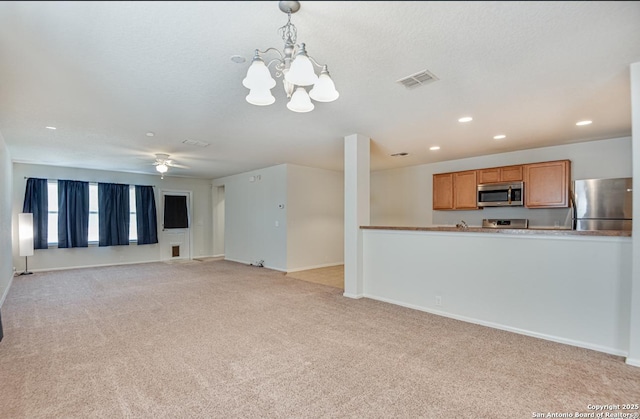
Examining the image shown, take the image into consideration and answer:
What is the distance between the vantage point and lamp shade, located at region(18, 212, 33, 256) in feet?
20.6

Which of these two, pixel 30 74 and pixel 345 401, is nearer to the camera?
pixel 345 401

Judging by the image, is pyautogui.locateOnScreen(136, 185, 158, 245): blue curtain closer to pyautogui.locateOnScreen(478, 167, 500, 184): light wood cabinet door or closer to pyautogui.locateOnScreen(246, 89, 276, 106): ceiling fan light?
pyautogui.locateOnScreen(246, 89, 276, 106): ceiling fan light

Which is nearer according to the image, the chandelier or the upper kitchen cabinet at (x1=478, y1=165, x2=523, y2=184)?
the chandelier

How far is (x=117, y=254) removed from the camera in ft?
26.2

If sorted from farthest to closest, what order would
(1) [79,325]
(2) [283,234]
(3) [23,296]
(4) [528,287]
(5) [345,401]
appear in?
(2) [283,234], (3) [23,296], (1) [79,325], (4) [528,287], (5) [345,401]

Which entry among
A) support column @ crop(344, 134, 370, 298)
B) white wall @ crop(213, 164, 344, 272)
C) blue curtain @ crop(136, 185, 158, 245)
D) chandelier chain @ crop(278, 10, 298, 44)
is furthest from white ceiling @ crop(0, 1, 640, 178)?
blue curtain @ crop(136, 185, 158, 245)

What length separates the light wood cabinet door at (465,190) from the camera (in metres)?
5.86

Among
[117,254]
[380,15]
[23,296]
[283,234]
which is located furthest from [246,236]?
[380,15]

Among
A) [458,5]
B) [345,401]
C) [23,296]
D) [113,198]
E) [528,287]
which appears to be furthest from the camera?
[113,198]

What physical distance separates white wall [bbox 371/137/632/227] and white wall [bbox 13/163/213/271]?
17.5 ft

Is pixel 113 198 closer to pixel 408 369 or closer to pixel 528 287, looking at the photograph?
pixel 408 369

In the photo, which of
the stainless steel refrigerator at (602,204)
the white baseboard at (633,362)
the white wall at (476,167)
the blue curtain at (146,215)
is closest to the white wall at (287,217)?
the white wall at (476,167)

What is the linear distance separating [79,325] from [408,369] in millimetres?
3645

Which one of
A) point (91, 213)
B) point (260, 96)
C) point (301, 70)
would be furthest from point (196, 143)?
point (91, 213)
